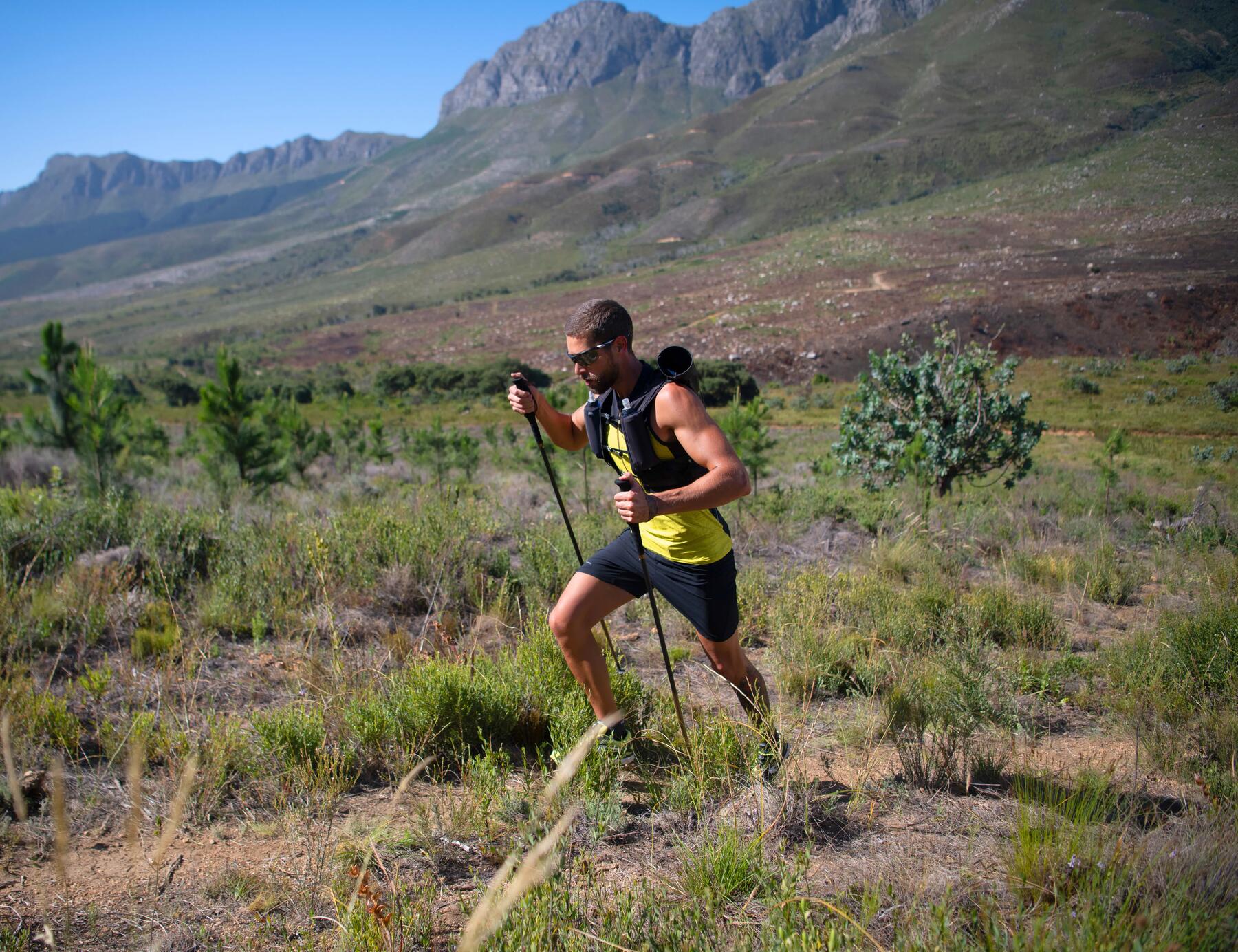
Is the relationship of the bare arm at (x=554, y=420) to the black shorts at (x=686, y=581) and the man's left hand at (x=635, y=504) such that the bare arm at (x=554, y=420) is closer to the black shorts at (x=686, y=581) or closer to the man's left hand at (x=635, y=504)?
the black shorts at (x=686, y=581)

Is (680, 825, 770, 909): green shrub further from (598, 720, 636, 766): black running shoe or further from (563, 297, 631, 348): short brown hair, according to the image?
(563, 297, 631, 348): short brown hair

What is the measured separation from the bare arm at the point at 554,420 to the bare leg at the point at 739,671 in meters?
1.10

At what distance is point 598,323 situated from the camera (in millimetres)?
2678

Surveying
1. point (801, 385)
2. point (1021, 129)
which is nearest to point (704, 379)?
point (801, 385)

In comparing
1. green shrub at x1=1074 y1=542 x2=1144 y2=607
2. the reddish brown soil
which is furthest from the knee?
the reddish brown soil

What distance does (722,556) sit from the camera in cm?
283

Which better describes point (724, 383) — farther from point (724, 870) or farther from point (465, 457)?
point (724, 870)

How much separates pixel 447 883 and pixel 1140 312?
57.2 ft

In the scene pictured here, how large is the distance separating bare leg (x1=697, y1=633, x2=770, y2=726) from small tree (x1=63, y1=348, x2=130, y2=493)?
269 inches

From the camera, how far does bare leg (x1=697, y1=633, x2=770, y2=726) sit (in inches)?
113

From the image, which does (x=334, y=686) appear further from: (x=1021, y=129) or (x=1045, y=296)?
(x=1021, y=129)

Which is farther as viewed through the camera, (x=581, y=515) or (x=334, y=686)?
(x=581, y=515)

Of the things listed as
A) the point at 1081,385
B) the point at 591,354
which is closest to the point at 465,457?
the point at 591,354

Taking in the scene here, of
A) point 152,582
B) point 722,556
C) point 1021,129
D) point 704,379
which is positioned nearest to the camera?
point 722,556
